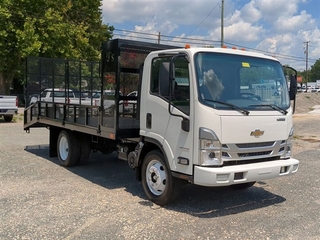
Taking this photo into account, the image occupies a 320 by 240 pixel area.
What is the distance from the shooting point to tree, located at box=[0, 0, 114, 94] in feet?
82.0

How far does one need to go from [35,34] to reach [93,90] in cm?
1806

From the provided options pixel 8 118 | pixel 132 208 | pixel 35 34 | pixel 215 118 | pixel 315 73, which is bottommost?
pixel 132 208

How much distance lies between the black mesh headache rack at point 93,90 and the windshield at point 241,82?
1.46m

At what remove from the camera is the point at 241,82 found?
5.43 meters

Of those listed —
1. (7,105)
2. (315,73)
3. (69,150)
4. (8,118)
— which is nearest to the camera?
(69,150)

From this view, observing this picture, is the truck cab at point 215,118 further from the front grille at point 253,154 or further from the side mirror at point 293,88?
the side mirror at point 293,88

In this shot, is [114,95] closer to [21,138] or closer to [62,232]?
[62,232]

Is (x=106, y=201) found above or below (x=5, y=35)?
below

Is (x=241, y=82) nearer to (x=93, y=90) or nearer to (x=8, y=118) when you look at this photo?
(x=93, y=90)

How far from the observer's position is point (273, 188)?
22.8 feet

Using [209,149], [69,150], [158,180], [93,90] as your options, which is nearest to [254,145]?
[209,149]

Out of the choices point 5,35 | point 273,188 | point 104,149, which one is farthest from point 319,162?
point 5,35

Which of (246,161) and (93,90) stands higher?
(93,90)

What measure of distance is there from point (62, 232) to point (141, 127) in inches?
84.3
